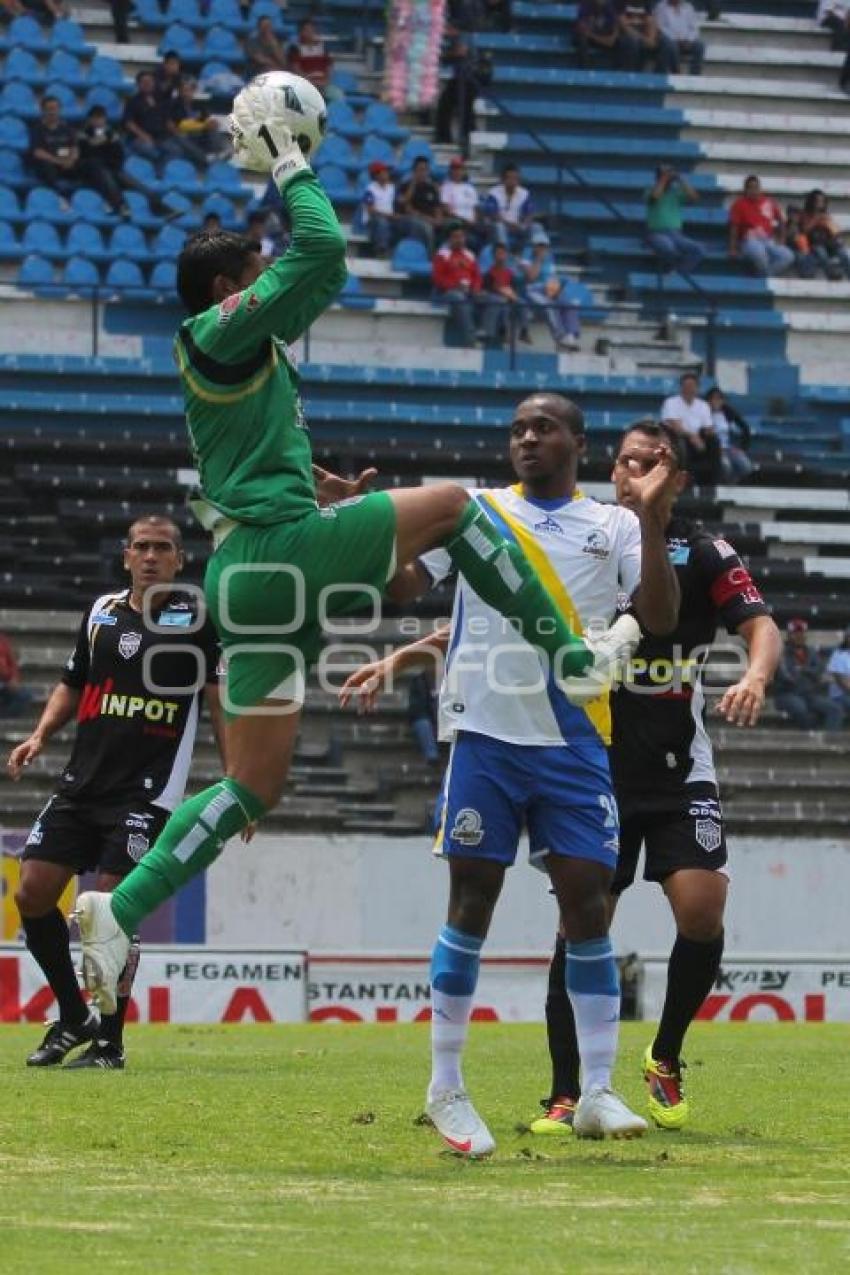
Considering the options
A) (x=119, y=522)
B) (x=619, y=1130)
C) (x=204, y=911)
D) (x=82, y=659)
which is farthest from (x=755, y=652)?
(x=119, y=522)

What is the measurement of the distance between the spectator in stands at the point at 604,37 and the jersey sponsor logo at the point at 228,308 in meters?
26.5

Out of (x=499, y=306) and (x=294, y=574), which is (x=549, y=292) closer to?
(x=499, y=306)

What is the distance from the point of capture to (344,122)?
2997cm

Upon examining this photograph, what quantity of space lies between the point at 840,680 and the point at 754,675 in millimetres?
16592

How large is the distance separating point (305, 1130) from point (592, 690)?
1.73m

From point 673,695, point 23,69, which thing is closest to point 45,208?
point 23,69

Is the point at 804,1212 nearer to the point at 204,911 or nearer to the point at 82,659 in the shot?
the point at 82,659

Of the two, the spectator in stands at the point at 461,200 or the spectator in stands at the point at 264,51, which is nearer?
the spectator in stands at the point at 461,200

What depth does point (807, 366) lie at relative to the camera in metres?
30.6

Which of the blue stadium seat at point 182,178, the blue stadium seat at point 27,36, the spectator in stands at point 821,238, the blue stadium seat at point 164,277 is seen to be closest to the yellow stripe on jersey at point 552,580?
the blue stadium seat at point 164,277

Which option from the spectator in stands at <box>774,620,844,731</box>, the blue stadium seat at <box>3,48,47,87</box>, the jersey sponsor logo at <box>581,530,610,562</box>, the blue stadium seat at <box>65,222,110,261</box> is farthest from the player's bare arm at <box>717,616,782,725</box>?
the blue stadium seat at <box>3,48,47,87</box>

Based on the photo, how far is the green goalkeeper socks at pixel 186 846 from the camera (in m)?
7.41

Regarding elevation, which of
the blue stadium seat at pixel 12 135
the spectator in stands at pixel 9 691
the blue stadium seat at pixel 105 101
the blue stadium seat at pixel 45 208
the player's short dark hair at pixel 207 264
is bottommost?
the spectator in stands at pixel 9 691

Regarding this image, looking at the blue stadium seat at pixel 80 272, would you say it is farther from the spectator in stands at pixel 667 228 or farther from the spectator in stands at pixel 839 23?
the spectator in stands at pixel 839 23
